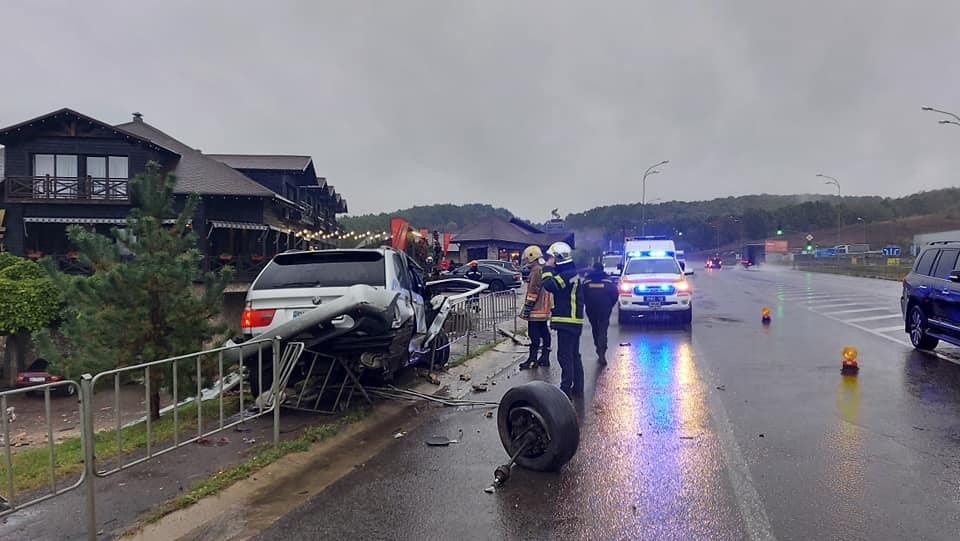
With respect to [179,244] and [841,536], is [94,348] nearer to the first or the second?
[179,244]

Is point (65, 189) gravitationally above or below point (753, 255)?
above

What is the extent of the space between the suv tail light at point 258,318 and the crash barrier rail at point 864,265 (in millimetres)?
38128

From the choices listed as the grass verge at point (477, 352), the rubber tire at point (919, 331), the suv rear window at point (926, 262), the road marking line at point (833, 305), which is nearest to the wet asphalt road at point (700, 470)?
the grass verge at point (477, 352)

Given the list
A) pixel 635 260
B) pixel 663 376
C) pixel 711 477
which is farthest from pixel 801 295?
pixel 711 477

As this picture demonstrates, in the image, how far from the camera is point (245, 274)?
3033cm

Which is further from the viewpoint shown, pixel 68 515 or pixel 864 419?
pixel 864 419

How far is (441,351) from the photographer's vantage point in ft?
34.3

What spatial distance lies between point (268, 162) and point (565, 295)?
3443 cm

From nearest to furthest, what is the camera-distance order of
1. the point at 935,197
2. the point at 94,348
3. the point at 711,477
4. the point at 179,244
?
the point at 711,477, the point at 94,348, the point at 179,244, the point at 935,197

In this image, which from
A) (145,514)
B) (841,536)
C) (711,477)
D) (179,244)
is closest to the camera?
(841,536)

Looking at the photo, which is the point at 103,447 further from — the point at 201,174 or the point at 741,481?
the point at 201,174

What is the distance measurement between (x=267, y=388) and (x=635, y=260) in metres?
12.5

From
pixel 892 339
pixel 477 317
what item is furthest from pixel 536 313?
Result: pixel 892 339

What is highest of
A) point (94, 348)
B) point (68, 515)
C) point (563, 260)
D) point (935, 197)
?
point (935, 197)
